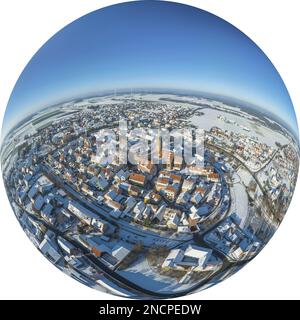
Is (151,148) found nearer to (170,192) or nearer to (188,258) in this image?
(170,192)

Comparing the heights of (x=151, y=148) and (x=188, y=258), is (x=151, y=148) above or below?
above

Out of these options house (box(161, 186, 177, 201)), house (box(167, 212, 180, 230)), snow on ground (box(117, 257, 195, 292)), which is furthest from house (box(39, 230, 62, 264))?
house (box(161, 186, 177, 201))

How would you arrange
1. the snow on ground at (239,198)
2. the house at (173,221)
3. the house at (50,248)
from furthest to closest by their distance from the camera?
1. the house at (50,248)
2. the snow on ground at (239,198)
3. the house at (173,221)

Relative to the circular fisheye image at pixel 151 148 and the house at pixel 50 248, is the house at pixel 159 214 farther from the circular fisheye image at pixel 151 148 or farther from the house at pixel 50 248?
the house at pixel 50 248

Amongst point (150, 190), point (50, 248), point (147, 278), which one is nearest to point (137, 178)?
point (150, 190)

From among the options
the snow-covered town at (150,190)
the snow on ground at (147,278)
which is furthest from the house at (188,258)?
the snow on ground at (147,278)

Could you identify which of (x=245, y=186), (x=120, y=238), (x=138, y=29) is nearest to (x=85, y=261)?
(x=120, y=238)
